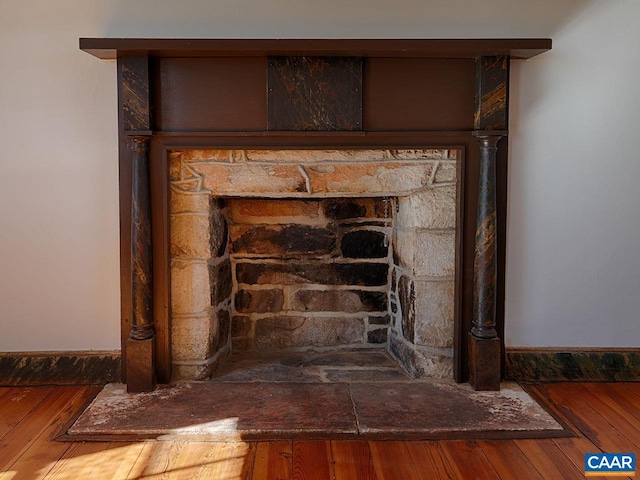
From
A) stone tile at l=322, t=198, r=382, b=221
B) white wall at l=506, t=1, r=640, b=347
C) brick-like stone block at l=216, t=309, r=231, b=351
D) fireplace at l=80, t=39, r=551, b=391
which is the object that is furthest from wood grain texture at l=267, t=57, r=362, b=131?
brick-like stone block at l=216, t=309, r=231, b=351

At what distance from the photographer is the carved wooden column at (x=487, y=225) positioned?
8.75ft

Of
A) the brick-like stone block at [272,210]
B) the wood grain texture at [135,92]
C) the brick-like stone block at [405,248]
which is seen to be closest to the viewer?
the wood grain texture at [135,92]

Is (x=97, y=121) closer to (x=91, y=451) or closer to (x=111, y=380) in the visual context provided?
(x=111, y=380)

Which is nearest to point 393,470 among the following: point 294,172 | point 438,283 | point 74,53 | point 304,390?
point 304,390

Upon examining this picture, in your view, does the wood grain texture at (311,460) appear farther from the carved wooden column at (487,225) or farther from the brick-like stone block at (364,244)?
the brick-like stone block at (364,244)

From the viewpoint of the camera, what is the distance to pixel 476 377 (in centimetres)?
274

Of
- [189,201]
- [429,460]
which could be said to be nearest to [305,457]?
[429,460]

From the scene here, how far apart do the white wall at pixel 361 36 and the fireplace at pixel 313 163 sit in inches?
4.7

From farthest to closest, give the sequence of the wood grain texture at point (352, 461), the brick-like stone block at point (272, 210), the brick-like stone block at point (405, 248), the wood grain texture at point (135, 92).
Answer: the brick-like stone block at point (272, 210) → the brick-like stone block at point (405, 248) → the wood grain texture at point (135, 92) → the wood grain texture at point (352, 461)

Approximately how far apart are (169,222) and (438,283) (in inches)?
48.3

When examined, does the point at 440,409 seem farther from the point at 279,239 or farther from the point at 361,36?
the point at 361,36

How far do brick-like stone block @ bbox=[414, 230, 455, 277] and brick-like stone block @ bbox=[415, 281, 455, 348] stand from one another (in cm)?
5

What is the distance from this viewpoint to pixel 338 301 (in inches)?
130

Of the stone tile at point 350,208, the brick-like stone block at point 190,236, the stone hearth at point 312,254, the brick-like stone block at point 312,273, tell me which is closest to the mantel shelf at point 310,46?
the stone hearth at point 312,254
